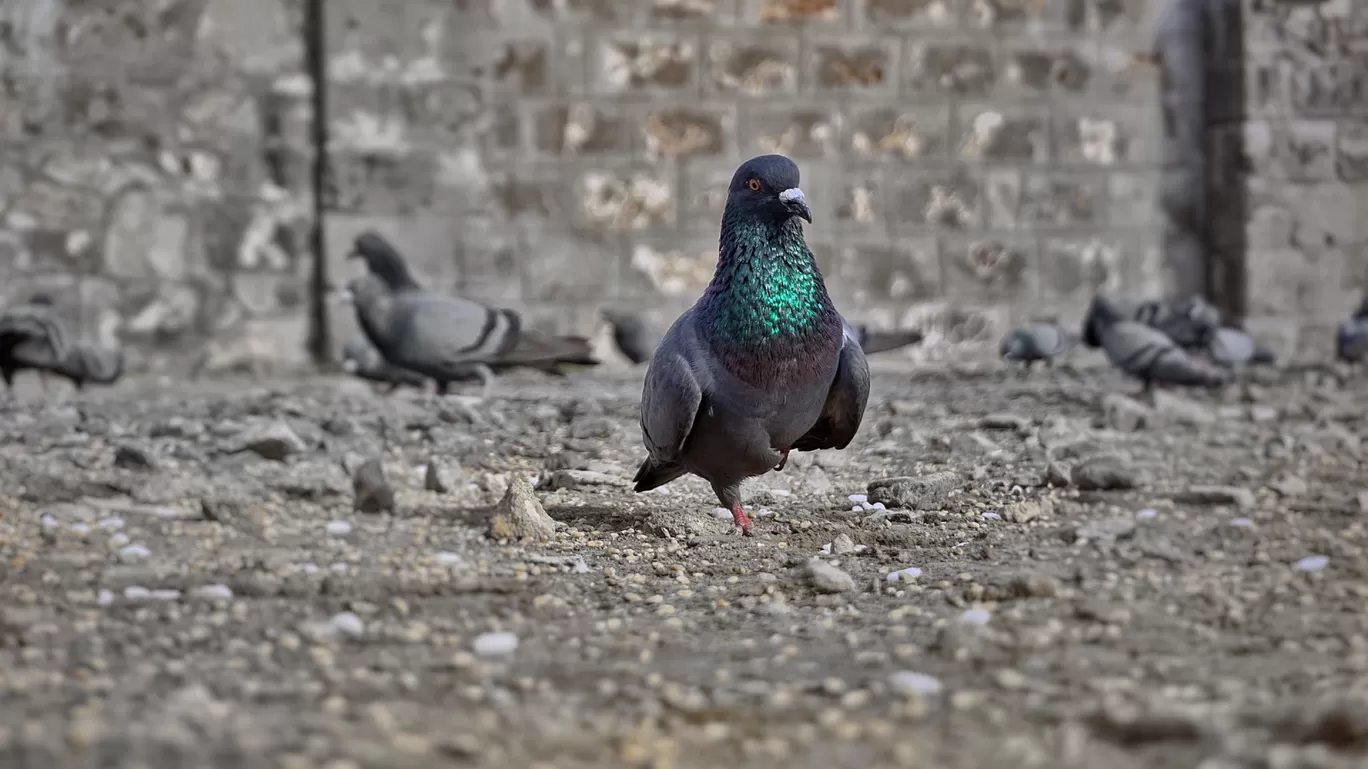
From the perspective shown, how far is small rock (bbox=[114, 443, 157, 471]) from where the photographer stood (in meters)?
3.41

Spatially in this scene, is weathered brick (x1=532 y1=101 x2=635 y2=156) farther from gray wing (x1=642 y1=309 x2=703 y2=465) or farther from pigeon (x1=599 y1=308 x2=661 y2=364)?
gray wing (x1=642 y1=309 x2=703 y2=465)

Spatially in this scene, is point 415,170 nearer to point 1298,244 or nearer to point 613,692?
point 1298,244

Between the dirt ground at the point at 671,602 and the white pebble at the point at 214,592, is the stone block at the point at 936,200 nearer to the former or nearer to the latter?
the dirt ground at the point at 671,602

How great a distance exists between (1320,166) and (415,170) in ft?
13.0

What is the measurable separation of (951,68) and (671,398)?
411cm

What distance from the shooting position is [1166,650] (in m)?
1.97


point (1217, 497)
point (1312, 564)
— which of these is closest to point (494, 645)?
point (1312, 564)

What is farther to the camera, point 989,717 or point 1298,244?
point 1298,244

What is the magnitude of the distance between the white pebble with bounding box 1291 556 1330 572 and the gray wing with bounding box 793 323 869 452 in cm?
79

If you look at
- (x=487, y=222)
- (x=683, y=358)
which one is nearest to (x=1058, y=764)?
(x=683, y=358)

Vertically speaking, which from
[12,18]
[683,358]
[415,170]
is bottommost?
[683,358]

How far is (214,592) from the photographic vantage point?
2.28 meters

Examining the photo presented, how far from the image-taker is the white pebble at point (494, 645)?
201 centimetres

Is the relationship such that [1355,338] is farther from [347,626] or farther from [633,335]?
[347,626]
